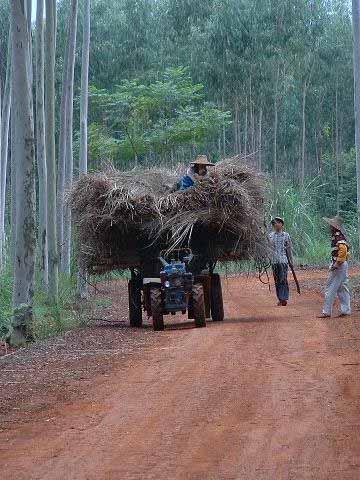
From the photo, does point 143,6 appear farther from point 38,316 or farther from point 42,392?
point 42,392

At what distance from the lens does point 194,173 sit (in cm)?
1719

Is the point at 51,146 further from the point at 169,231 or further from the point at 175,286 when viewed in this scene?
the point at 175,286

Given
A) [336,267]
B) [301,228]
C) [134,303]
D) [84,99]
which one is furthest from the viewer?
[301,228]

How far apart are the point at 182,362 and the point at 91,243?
5977 mm

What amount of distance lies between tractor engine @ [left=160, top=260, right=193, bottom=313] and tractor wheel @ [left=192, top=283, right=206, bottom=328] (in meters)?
0.11

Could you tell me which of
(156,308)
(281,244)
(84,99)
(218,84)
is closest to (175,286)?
(156,308)

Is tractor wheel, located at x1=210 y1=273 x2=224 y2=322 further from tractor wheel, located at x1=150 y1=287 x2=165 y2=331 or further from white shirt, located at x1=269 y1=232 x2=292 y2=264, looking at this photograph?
white shirt, located at x1=269 y1=232 x2=292 y2=264

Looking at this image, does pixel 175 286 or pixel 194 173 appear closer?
pixel 175 286

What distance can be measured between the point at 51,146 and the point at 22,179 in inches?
254

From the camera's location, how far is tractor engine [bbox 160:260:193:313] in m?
16.3

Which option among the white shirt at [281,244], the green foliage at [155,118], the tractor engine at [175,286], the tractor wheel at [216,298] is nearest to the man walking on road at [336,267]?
the tractor wheel at [216,298]

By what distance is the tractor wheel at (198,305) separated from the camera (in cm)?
1642

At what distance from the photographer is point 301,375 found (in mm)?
10258

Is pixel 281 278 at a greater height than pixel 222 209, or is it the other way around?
pixel 222 209
